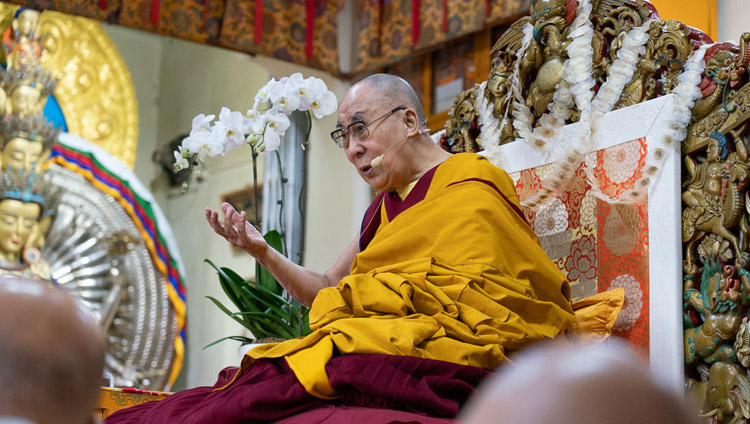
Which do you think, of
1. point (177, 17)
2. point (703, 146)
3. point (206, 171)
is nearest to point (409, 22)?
point (177, 17)

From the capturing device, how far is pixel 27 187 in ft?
19.4

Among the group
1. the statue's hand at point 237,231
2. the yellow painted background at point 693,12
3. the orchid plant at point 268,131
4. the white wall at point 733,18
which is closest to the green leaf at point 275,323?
the orchid plant at point 268,131

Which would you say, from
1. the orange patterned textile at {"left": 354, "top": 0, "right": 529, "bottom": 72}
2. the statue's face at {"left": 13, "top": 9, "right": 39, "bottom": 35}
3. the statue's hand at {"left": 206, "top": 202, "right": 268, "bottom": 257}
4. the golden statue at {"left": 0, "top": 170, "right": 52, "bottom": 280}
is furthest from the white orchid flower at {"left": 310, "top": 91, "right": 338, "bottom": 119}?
the statue's face at {"left": 13, "top": 9, "right": 39, "bottom": 35}

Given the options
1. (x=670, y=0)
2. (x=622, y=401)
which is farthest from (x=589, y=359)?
(x=670, y=0)

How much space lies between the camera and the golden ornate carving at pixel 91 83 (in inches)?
263

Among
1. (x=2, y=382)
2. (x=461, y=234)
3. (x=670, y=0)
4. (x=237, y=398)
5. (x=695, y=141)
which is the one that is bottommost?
(x=237, y=398)

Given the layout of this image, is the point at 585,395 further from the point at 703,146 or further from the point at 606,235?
the point at 606,235

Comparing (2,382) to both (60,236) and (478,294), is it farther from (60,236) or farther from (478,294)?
(60,236)

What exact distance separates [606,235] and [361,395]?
3.54 feet

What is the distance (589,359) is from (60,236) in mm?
5971

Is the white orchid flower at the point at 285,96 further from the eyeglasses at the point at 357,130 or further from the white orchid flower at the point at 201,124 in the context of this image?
the eyeglasses at the point at 357,130

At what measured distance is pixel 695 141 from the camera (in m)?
2.56

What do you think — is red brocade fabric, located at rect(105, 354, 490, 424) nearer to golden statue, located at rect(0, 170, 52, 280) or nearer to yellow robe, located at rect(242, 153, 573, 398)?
yellow robe, located at rect(242, 153, 573, 398)

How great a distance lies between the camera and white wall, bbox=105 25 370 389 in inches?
236
